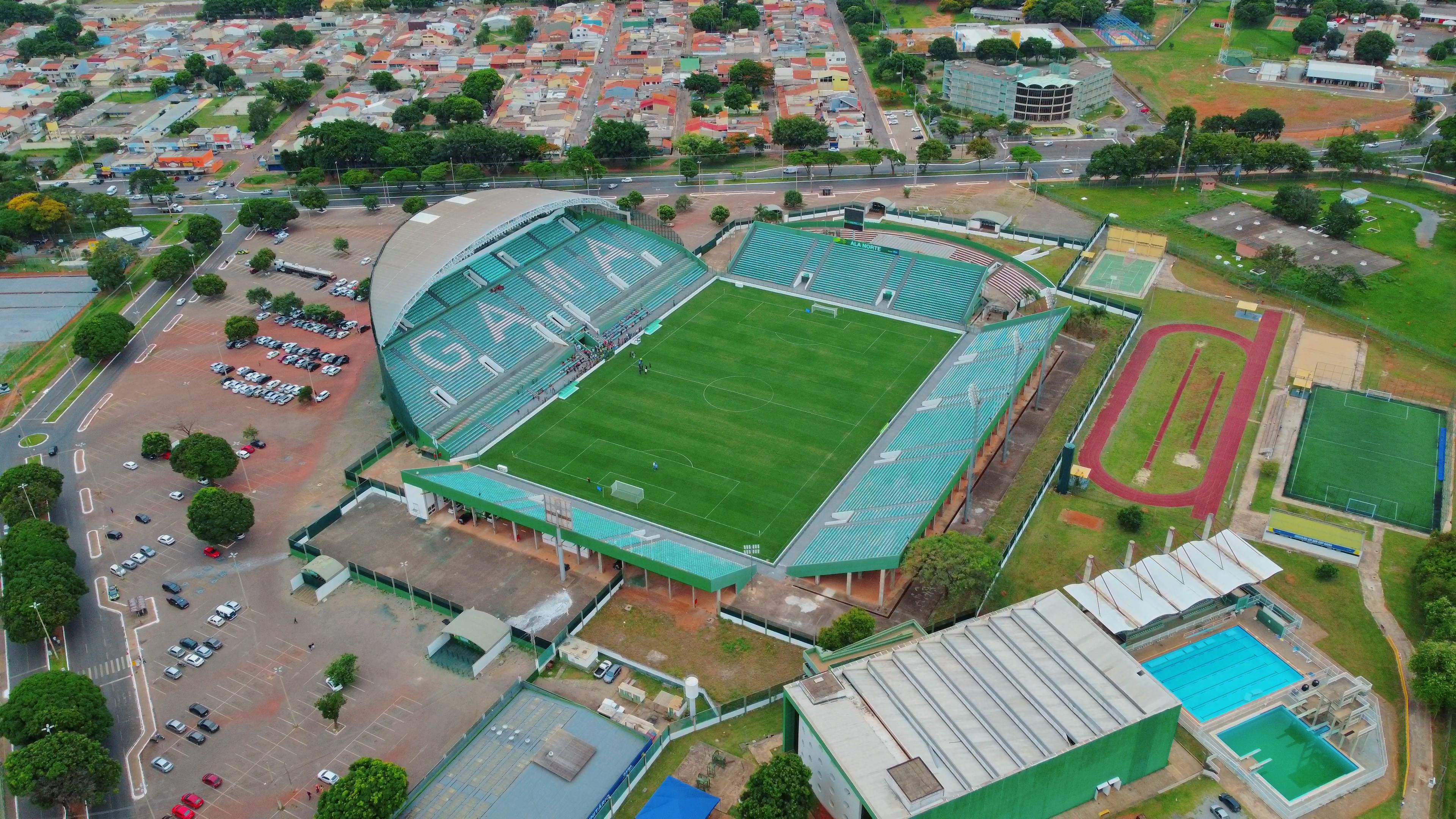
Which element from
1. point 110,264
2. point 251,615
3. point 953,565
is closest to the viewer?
point 953,565

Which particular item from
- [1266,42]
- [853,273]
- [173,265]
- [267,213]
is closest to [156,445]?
[173,265]

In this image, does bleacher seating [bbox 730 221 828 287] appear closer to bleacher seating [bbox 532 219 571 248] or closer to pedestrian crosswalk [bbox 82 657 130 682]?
bleacher seating [bbox 532 219 571 248]

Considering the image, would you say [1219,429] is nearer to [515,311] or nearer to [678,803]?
[678,803]

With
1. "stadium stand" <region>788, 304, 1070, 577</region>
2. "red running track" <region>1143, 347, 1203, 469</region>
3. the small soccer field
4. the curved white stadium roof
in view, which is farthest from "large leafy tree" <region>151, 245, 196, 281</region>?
the small soccer field

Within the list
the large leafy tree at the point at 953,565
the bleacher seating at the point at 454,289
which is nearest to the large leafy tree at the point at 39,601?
the bleacher seating at the point at 454,289

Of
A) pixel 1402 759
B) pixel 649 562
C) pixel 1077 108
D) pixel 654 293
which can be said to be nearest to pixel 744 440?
pixel 649 562

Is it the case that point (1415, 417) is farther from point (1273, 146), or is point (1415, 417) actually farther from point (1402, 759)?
point (1273, 146)
